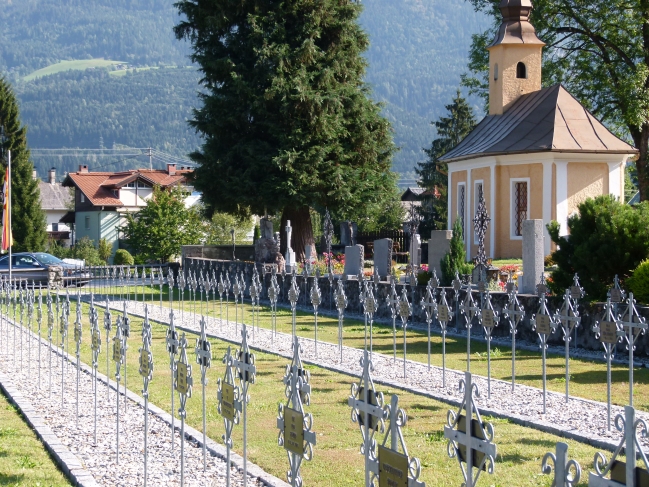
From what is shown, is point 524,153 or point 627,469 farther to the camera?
point 524,153

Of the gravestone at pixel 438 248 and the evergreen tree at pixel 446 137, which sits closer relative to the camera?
the gravestone at pixel 438 248

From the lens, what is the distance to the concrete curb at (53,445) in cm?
706

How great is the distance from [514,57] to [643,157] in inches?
264

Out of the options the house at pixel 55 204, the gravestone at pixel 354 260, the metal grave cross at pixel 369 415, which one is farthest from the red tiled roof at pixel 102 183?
the metal grave cross at pixel 369 415

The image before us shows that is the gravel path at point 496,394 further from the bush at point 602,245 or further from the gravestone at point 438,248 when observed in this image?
the gravestone at point 438,248

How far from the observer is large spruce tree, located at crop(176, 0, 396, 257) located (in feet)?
97.2

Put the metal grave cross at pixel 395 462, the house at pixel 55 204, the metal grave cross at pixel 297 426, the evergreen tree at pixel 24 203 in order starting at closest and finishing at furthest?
A: the metal grave cross at pixel 395 462, the metal grave cross at pixel 297 426, the evergreen tree at pixel 24 203, the house at pixel 55 204

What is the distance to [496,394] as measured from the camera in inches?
400

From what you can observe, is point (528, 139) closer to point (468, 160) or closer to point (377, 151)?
point (468, 160)

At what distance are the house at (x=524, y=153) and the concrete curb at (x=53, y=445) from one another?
21817 millimetres

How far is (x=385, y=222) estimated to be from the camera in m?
55.0

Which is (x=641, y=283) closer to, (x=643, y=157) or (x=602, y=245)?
(x=602, y=245)

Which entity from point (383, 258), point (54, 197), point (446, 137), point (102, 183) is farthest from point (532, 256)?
point (54, 197)

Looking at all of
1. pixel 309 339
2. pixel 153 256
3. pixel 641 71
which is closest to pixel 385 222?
pixel 153 256
